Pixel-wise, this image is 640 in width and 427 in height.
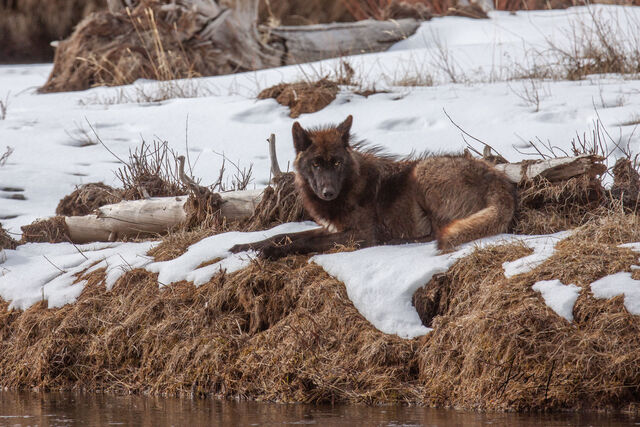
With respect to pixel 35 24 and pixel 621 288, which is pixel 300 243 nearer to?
pixel 621 288

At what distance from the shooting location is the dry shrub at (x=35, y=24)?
878 inches

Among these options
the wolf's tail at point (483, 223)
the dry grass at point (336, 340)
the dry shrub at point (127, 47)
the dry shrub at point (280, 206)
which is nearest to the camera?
the dry grass at point (336, 340)

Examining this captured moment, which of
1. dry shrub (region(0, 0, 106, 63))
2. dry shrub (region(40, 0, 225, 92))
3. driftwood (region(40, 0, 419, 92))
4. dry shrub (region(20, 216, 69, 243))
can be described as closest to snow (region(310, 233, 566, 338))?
dry shrub (region(20, 216, 69, 243))

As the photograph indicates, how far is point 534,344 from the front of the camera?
5023 millimetres

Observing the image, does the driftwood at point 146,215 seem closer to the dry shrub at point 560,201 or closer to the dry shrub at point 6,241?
the dry shrub at point 6,241

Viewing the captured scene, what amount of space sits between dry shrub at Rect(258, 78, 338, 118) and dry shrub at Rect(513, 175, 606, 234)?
5.52m

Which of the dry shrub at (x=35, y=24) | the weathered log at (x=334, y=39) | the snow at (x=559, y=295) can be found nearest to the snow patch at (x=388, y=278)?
the snow at (x=559, y=295)

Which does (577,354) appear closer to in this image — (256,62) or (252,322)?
(252,322)

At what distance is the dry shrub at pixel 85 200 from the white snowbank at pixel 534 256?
517 centimetres

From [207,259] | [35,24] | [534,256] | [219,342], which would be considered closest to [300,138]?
[207,259]

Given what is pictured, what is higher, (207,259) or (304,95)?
(304,95)

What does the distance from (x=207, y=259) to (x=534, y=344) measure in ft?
10.2

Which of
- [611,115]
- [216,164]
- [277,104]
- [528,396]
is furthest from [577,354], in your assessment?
[277,104]

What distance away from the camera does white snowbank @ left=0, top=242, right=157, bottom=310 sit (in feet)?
23.6
